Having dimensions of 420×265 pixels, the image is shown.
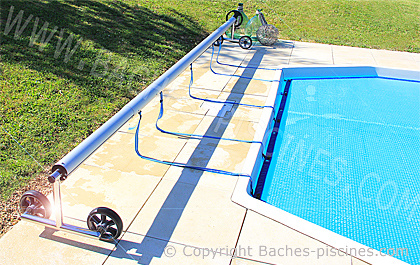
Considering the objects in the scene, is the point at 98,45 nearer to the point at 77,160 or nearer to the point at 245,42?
the point at 245,42

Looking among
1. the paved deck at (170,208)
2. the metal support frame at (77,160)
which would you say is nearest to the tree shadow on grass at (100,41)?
the paved deck at (170,208)

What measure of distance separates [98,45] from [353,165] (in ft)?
18.8

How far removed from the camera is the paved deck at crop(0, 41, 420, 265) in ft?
10.9

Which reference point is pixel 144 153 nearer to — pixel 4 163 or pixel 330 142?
pixel 4 163

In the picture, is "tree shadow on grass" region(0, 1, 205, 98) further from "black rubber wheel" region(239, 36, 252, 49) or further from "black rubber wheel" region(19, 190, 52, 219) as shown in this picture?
"black rubber wheel" region(19, 190, 52, 219)

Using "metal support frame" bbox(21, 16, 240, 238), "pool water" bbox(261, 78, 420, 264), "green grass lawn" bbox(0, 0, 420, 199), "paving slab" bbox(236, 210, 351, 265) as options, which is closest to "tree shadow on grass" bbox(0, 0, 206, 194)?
"green grass lawn" bbox(0, 0, 420, 199)

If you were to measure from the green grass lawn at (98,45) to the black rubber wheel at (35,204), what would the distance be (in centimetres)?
61

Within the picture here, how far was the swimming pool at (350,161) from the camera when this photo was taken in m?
4.41

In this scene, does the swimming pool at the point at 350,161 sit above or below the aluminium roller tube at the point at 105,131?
below

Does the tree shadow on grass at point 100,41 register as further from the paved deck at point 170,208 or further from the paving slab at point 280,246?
the paving slab at point 280,246

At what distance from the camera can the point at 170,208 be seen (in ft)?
12.8

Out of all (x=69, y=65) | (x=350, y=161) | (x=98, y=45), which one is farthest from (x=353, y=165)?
(x=98, y=45)

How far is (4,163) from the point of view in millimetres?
4477

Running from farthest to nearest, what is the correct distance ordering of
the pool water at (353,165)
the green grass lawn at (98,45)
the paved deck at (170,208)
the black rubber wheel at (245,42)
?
the black rubber wheel at (245,42) < the green grass lawn at (98,45) < the pool water at (353,165) < the paved deck at (170,208)
